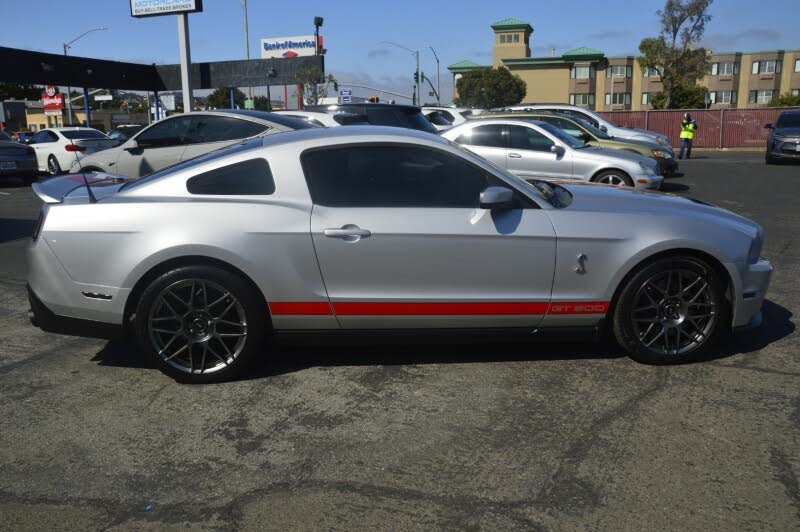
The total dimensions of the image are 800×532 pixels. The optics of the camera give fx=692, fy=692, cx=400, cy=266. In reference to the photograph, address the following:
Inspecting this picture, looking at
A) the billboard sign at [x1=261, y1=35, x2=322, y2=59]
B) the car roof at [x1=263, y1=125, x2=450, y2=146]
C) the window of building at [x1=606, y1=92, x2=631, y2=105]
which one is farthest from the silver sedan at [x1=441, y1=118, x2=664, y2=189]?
the window of building at [x1=606, y1=92, x2=631, y2=105]

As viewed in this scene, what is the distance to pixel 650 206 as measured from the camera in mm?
4457

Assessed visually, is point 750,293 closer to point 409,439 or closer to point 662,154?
point 409,439

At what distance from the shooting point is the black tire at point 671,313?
4289 mm

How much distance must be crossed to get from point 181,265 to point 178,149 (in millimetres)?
6411

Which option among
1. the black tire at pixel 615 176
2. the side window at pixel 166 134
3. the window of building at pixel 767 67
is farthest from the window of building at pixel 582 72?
the side window at pixel 166 134

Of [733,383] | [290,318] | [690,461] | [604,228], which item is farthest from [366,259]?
[733,383]

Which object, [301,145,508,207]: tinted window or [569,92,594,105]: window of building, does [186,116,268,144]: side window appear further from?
[569,92,594,105]: window of building

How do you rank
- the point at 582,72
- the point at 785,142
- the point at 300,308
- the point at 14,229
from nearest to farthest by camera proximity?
the point at 300,308 → the point at 14,229 → the point at 785,142 → the point at 582,72

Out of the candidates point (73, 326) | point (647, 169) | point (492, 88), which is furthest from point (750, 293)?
point (492, 88)

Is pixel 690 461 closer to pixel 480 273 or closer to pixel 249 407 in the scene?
pixel 480 273

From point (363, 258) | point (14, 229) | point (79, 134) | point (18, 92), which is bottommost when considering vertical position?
point (14, 229)

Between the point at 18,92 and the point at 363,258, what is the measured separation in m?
90.6

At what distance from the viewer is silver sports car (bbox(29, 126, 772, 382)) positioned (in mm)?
4121

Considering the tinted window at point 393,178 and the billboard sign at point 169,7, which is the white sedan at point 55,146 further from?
the tinted window at point 393,178
